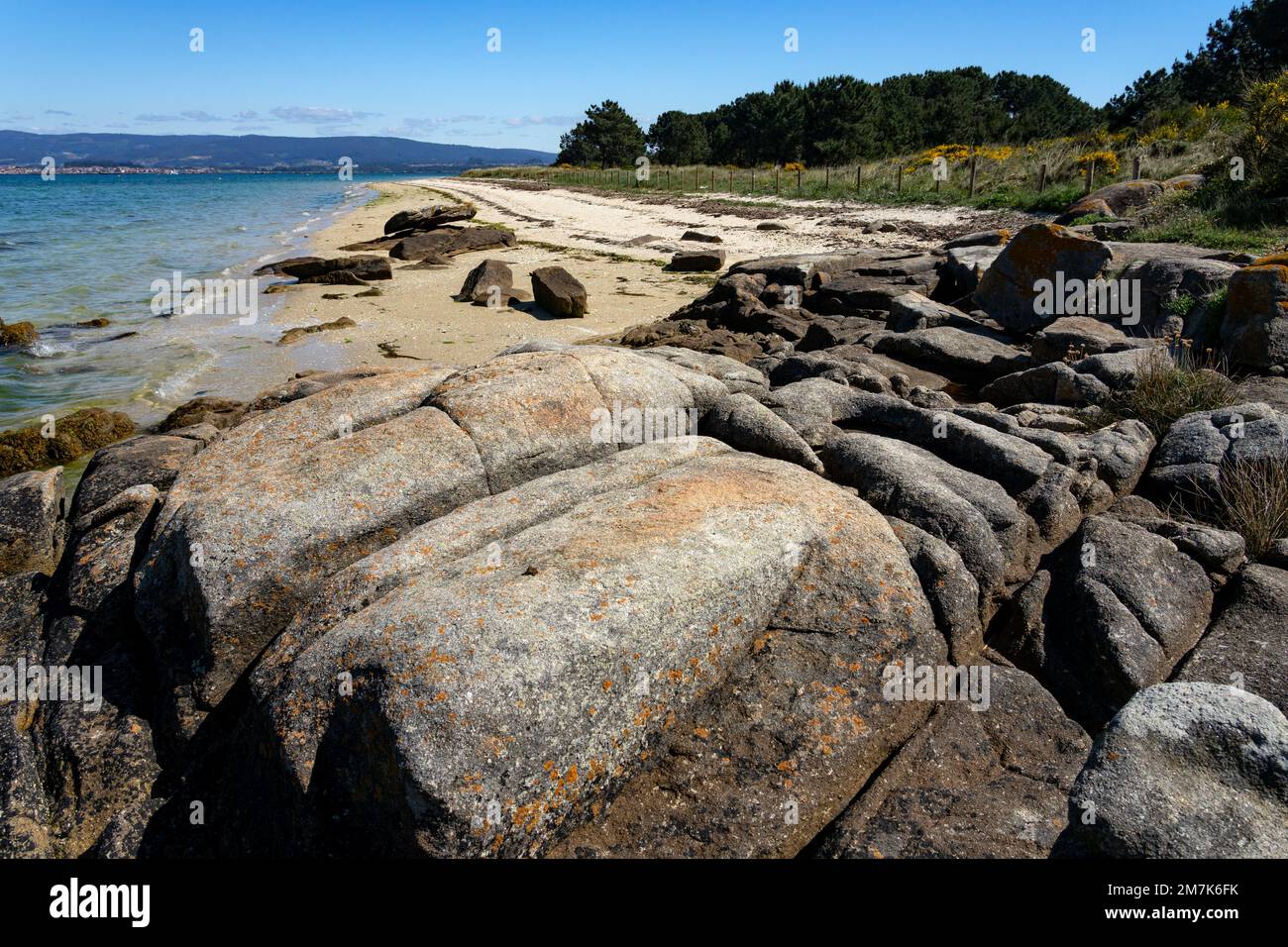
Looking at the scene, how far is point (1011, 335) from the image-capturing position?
40.0 feet

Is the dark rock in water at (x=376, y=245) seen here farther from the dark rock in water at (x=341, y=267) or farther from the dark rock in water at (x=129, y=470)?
the dark rock in water at (x=129, y=470)

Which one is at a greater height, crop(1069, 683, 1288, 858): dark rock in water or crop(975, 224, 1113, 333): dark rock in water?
crop(975, 224, 1113, 333): dark rock in water

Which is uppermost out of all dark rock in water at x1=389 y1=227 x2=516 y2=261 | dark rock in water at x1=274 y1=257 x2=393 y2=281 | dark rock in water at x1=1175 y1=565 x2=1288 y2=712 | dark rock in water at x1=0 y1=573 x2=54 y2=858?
dark rock in water at x1=389 y1=227 x2=516 y2=261

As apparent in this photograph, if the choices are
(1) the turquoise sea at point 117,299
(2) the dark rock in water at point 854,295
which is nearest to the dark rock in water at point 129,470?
(1) the turquoise sea at point 117,299

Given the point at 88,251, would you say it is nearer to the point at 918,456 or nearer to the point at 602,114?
the point at 918,456

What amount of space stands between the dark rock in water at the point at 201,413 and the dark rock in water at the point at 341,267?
12838mm

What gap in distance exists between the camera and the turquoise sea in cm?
1399

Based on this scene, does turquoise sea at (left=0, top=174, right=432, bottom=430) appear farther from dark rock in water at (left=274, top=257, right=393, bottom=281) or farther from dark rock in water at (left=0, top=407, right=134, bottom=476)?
dark rock in water at (left=274, top=257, right=393, bottom=281)

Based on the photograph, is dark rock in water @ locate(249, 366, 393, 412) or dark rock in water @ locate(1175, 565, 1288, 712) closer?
dark rock in water @ locate(1175, 565, 1288, 712)

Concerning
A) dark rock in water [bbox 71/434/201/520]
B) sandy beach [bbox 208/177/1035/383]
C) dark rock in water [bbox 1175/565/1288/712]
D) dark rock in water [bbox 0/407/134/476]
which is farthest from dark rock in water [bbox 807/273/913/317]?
dark rock in water [bbox 0/407/134/476]

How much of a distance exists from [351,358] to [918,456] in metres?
12.3

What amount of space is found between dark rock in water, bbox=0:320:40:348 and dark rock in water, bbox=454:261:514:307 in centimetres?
961

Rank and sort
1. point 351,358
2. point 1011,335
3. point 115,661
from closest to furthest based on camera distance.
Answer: point 115,661 < point 1011,335 < point 351,358
